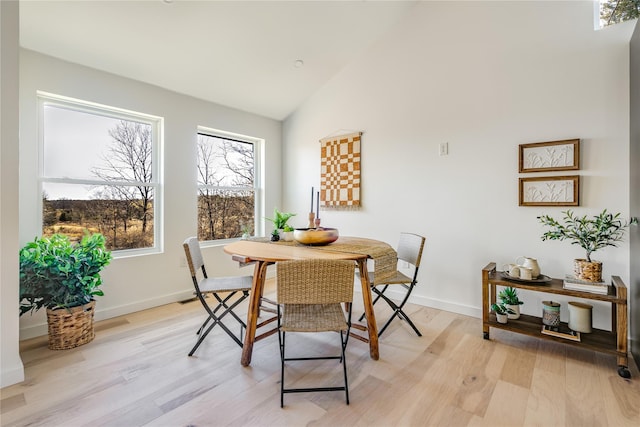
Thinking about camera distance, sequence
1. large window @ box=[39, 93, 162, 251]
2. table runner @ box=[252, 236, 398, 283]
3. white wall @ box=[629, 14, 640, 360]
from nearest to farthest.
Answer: white wall @ box=[629, 14, 640, 360] < table runner @ box=[252, 236, 398, 283] < large window @ box=[39, 93, 162, 251]

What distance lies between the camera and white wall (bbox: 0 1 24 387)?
70.0 inches

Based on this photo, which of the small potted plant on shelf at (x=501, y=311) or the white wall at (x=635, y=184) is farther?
the small potted plant on shelf at (x=501, y=311)

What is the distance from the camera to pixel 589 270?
2096mm

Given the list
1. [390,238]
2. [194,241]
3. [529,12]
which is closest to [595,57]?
[529,12]

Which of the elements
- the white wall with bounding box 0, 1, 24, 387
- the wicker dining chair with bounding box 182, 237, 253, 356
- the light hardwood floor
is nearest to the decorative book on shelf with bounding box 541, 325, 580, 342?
the light hardwood floor

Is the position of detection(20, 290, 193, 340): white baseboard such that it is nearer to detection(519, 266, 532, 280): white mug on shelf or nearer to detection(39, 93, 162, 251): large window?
detection(39, 93, 162, 251): large window

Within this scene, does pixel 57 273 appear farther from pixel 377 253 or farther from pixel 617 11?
pixel 617 11

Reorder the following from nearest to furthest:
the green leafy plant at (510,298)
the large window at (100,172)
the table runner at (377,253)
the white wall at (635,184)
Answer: the white wall at (635,184) < the table runner at (377,253) < the green leafy plant at (510,298) < the large window at (100,172)

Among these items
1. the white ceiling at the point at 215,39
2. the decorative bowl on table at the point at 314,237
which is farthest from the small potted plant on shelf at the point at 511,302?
the white ceiling at the point at 215,39

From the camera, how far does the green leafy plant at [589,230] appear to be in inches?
84.6

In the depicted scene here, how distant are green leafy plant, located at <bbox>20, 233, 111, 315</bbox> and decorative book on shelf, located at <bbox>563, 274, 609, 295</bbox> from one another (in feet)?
11.5

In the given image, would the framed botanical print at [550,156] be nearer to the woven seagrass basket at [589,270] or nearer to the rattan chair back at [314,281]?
the woven seagrass basket at [589,270]

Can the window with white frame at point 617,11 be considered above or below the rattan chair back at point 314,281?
above

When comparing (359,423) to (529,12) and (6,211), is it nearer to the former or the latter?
(6,211)
